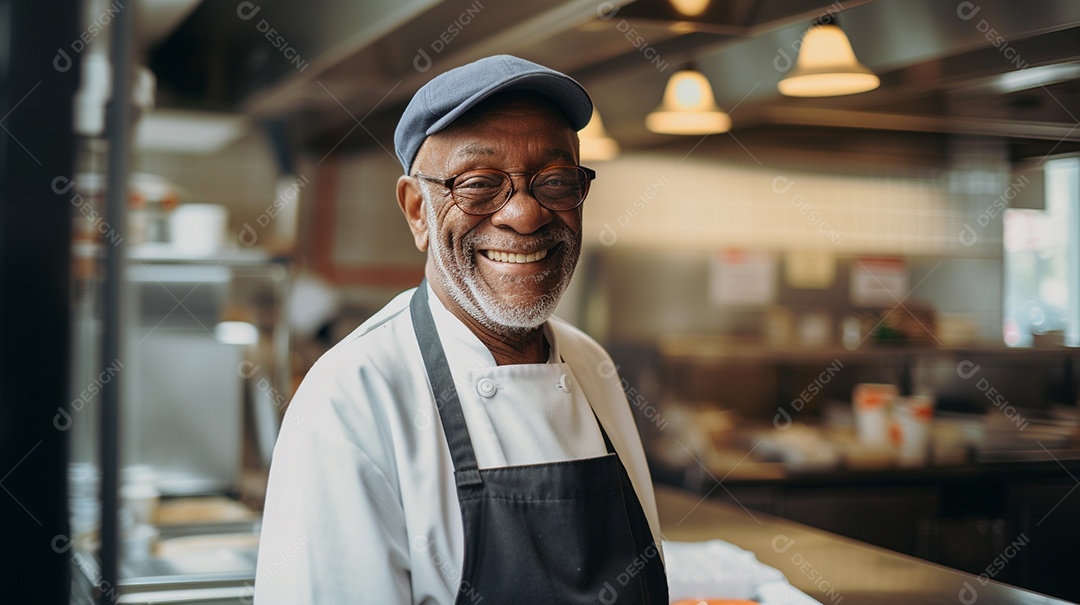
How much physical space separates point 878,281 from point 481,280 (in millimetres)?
3972

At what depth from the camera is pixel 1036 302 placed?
246 centimetres

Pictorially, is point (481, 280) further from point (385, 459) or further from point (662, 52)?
point (662, 52)

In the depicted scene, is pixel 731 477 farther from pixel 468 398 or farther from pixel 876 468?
pixel 468 398

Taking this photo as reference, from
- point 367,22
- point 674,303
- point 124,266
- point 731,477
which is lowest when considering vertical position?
point 731,477

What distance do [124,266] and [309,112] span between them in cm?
352

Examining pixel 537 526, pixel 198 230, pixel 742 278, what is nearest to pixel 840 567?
pixel 537 526

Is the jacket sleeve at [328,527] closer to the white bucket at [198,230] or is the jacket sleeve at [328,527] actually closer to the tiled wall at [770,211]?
the white bucket at [198,230]

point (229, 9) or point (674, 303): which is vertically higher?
point (229, 9)

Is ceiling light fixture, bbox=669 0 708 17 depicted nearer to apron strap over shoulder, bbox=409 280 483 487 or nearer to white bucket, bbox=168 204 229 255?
apron strap over shoulder, bbox=409 280 483 487

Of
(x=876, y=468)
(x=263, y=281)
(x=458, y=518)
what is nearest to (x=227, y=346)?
(x=263, y=281)

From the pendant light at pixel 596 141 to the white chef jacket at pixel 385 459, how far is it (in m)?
1.95

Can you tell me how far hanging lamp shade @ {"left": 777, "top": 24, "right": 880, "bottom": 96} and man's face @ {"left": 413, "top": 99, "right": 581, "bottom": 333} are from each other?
1016mm

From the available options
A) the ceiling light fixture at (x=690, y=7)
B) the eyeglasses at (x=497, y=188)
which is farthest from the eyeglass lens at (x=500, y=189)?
the ceiling light fixture at (x=690, y=7)

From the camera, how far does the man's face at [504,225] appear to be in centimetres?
122
